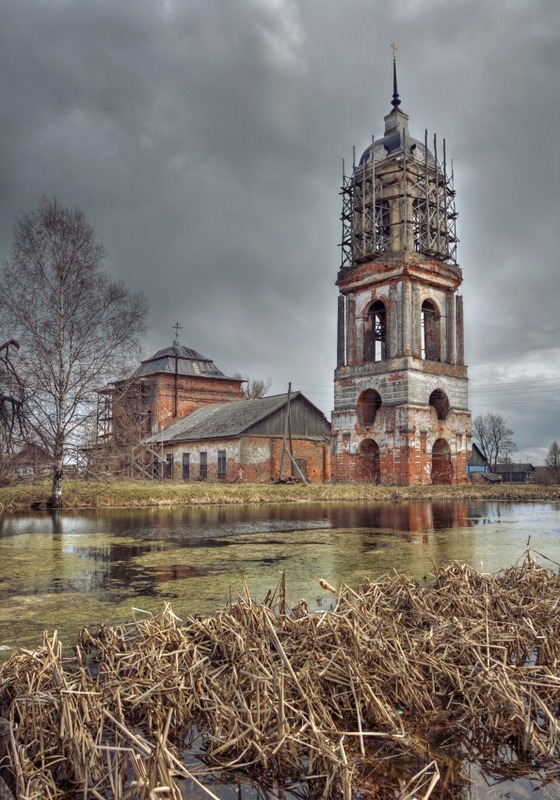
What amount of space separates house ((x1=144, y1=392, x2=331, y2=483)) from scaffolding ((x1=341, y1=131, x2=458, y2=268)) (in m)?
9.08

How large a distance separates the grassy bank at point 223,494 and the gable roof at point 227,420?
26.9 ft

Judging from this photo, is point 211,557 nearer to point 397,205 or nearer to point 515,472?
point 397,205

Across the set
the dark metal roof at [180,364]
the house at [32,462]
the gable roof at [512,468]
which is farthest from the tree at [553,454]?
the house at [32,462]

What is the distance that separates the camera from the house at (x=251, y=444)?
112 feet

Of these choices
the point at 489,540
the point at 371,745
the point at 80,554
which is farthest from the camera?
the point at 489,540

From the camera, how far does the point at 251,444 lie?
1348 inches

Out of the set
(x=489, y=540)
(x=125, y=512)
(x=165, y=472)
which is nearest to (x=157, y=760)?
(x=489, y=540)

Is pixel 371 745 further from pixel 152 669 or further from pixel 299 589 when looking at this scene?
pixel 299 589

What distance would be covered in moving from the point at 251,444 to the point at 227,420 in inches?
146

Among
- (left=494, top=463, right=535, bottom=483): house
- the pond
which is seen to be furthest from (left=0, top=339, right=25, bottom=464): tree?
(left=494, top=463, right=535, bottom=483): house

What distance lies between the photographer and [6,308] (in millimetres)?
19672

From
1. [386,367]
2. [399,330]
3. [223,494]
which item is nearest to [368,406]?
[386,367]

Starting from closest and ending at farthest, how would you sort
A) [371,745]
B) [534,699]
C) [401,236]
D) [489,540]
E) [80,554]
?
[371,745] → [534,699] → [80,554] → [489,540] → [401,236]

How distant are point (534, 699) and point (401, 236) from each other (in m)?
32.3
